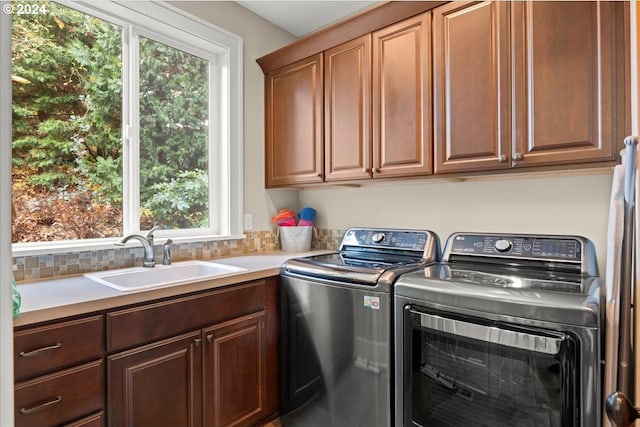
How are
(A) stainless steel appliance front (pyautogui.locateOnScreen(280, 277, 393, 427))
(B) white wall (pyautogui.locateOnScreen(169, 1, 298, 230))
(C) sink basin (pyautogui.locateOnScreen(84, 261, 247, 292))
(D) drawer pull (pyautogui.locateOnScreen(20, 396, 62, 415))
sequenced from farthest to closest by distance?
(B) white wall (pyautogui.locateOnScreen(169, 1, 298, 230)), (C) sink basin (pyautogui.locateOnScreen(84, 261, 247, 292)), (A) stainless steel appliance front (pyautogui.locateOnScreen(280, 277, 393, 427)), (D) drawer pull (pyautogui.locateOnScreen(20, 396, 62, 415))

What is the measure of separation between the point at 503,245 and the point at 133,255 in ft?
6.47

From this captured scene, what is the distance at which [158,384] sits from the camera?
1434mm

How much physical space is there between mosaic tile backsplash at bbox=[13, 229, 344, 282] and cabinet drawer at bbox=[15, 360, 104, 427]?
0.63 meters

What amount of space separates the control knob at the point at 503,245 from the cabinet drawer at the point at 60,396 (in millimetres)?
1807

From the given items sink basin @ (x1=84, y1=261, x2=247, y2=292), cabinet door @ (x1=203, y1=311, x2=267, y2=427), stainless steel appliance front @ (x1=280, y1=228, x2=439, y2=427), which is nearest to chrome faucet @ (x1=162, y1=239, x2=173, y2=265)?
sink basin @ (x1=84, y1=261, x2=247, y2=292)

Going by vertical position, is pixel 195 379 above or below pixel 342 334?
below

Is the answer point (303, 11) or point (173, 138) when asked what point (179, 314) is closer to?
point (173, 138)

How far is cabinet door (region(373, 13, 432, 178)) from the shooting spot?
1.87 m

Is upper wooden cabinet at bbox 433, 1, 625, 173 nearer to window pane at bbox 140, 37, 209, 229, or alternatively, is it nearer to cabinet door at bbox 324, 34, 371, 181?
cabinet door at bbox 324, 34, 371, 181

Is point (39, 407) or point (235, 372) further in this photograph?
point (235, 372)

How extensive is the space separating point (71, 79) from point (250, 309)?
1.51 meters

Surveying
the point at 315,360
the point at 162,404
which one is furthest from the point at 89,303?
the point at 315,360

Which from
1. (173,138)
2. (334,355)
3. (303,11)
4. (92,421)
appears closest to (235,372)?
(334,355)

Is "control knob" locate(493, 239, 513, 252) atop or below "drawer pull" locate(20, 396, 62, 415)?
atop
